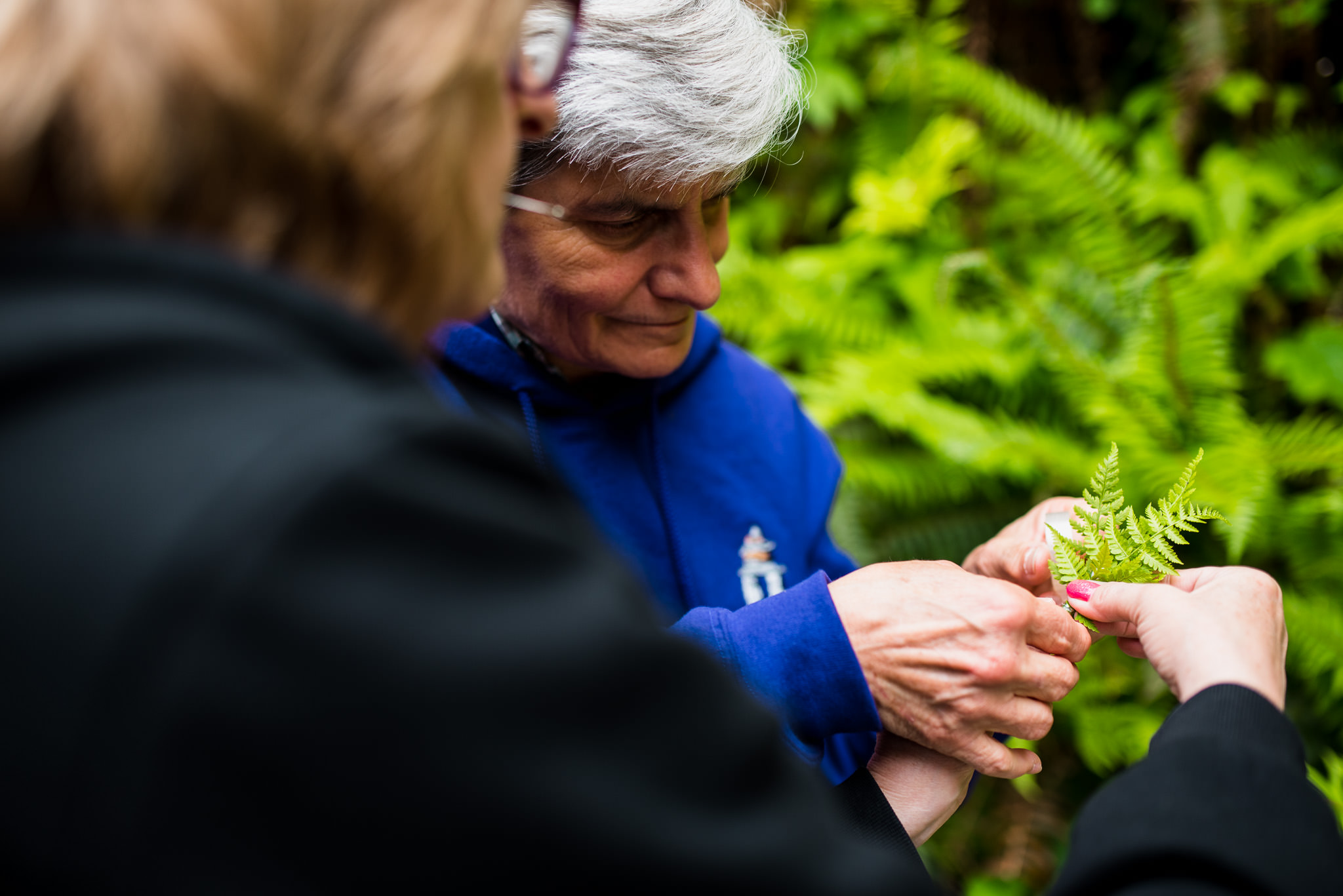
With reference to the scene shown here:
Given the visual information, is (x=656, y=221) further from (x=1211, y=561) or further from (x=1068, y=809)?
(x=1068, y=809)

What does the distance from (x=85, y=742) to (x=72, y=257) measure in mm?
262

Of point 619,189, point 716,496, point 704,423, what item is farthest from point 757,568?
point 619,189

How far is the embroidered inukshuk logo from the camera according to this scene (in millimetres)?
1634

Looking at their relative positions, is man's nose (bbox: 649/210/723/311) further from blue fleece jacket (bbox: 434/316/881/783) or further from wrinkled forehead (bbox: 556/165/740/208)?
blue fleece jacket (bbox: 434/316/881/783)

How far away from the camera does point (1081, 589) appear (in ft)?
4.30

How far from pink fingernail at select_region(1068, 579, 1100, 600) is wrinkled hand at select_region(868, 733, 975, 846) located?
0.98 feet

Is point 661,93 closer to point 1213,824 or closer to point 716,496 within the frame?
point 716,496

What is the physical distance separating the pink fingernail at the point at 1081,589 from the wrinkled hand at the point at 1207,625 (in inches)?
2.0

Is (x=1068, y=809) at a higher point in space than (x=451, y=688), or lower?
lower

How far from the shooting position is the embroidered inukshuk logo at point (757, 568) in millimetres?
1634

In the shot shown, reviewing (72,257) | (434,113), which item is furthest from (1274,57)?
(72,257)

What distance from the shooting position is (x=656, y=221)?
4.97ft

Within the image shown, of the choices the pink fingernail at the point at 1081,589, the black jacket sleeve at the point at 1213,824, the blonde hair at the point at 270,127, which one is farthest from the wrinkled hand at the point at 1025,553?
the blonde hair at the point at 270,127

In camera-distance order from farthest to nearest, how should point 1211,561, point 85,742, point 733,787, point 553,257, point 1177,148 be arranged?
point 1177,148 → point 1211,561 → point 553,257 → point 733,787 → point 85,742
